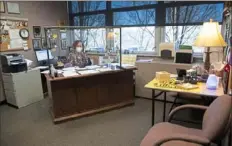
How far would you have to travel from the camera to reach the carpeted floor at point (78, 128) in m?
2.55

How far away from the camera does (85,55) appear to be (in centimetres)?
363

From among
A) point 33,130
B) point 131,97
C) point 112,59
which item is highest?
point 112,59

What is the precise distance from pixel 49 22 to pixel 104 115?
2.96 m

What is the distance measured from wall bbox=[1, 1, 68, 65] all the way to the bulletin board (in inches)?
4.3

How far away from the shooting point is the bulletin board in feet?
12.5

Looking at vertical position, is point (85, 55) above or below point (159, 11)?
below

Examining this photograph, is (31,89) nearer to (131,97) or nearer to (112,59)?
(112,59)

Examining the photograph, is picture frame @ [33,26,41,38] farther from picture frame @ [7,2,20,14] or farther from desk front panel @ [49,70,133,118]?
desk front panel @ [49,70,133,118]

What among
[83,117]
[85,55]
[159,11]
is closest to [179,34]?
[159,11]

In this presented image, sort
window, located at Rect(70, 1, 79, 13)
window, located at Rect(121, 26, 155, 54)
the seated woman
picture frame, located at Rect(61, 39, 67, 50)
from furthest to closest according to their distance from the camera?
window, located at Rect(70, 1, 79, 13), window, located at Rect(121, 26, 155, 54), picture frame, located at Rect(61, 39, 67, 50), the seated woman

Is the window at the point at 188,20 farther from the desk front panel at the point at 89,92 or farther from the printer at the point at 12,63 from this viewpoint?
the printer at the point at 12,63

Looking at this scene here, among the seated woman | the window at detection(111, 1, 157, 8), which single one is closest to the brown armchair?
the seated woman

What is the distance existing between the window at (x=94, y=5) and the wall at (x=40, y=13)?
0.66m

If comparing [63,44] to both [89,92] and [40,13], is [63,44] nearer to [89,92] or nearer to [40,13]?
[89,92]
